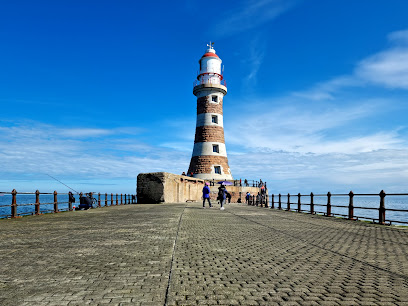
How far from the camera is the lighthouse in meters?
39.4

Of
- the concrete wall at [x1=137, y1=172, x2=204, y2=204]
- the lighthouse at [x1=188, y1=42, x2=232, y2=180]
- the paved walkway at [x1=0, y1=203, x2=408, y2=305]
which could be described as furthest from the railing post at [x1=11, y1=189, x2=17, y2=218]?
the lighthouse at [x1=188, y1=42, x2=232, y2=180]

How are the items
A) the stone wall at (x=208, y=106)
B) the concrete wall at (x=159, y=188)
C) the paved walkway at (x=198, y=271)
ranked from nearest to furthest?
1. the paved walkway at (x=198, y=271)
2. the concrete wall at (x=159, y=188)
3. the stone wall at (x=208, y=106)

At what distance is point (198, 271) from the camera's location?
4062 millimetres

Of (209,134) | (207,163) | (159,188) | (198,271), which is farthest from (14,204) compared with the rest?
(209,134)

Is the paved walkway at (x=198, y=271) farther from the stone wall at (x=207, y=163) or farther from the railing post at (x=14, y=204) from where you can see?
the stone wall at (x=207, y=163)

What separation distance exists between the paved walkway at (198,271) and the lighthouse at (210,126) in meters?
32.5

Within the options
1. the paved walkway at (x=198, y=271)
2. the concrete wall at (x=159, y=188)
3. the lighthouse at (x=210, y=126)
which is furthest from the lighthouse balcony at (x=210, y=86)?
the paved walkway at (x=198, y=271)

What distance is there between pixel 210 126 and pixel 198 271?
3624cm

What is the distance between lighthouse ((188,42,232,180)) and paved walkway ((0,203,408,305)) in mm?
32540

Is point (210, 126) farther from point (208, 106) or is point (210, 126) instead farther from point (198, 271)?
point (198, 271)

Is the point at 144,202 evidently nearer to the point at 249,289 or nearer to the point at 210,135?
the point at 210,135

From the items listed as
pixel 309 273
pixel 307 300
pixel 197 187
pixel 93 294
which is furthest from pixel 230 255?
pixel 197 187

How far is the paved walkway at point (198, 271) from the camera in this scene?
10.3ft

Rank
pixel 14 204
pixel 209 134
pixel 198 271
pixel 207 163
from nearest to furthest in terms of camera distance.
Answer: pixel 198 271 < pixel 14 204 < pixel 207 163 < pixel 209 134
